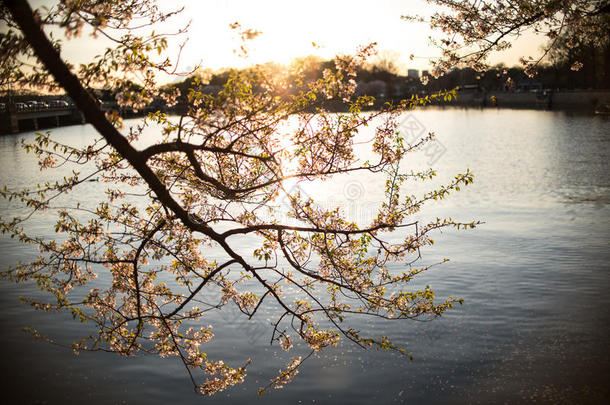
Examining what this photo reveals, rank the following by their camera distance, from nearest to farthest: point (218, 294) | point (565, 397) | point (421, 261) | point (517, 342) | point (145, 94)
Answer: point (145, 94) < point (565, 397) < point (517, 342) < point (218, 294) < point (421, 261)

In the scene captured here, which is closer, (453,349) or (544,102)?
(453,349)

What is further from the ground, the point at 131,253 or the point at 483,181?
the point at 131,253

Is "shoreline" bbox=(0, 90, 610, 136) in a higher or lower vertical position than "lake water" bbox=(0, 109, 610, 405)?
higher

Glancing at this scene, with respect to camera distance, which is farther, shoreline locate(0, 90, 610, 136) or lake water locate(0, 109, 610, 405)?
shoreline locate(0, 90, 610, 136)

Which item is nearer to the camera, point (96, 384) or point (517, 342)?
point (96, 384)

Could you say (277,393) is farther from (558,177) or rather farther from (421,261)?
(558,177)

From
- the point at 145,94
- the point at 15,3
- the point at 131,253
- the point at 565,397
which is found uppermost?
the point at 15,3

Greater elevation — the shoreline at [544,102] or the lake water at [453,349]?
the shoreline at [544,102]

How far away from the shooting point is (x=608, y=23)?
9492 millimetres

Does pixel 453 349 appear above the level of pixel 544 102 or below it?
below

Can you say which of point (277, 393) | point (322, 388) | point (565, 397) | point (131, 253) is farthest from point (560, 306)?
point (131, 253)

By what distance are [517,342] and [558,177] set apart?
27.9 m

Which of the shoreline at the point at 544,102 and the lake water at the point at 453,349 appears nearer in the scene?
the lake water at the point at 453,349

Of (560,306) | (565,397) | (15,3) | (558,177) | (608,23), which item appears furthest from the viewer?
(558,177)
